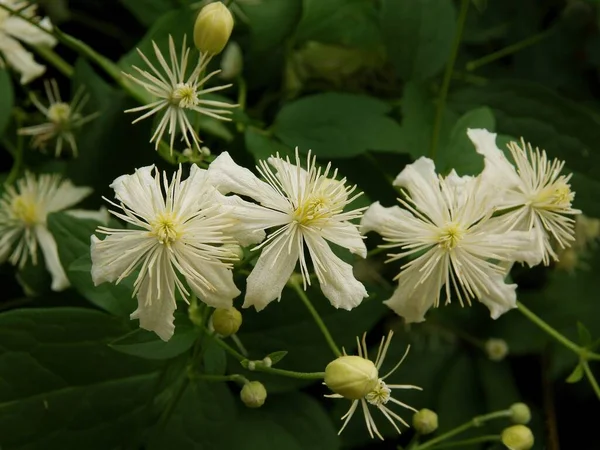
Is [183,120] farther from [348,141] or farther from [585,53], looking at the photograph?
[585,53]

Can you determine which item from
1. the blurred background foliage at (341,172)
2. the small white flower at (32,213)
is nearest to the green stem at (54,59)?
the blurred background foliage at (341,172)

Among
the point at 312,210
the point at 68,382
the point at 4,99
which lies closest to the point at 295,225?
the point at 312,210

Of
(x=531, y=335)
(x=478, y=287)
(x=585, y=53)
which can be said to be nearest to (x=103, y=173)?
(x=478, y=287)

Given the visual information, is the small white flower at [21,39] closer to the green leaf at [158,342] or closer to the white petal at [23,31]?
the white petal at [23,31]

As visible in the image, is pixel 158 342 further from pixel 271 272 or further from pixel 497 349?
pixel 497 349

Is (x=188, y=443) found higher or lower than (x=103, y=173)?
lower

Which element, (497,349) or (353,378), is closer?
(353,378)
